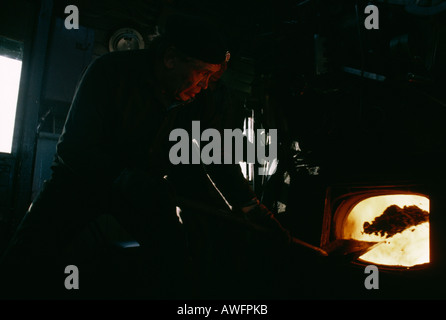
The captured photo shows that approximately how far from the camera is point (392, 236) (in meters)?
3.03

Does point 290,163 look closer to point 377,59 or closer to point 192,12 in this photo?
point 377,59

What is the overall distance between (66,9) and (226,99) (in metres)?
3.57

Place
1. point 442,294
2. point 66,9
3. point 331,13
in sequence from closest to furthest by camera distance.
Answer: point 442,294, point 331,13, point 66,9

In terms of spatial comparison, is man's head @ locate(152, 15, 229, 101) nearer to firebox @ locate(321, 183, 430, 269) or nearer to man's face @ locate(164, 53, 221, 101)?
man's face @ locate(164, 53, 221, 101)

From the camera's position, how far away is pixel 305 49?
4074mm

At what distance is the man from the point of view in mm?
1856

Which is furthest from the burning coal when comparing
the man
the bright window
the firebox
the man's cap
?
the bright window

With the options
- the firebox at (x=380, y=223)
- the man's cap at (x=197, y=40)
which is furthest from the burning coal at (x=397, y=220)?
the man's cap at (x=197, y=40)

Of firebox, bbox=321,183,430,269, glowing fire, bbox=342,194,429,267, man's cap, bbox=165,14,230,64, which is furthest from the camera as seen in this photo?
glowing fire, bbox=342,194,429,267

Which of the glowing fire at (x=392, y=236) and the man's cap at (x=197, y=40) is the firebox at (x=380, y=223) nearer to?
the glowing fire at (x=392, y=236)

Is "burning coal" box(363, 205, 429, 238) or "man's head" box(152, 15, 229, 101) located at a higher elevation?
"man's head" box(152, 15, 229, 101)

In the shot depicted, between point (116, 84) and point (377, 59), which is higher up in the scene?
point (377, 59)
